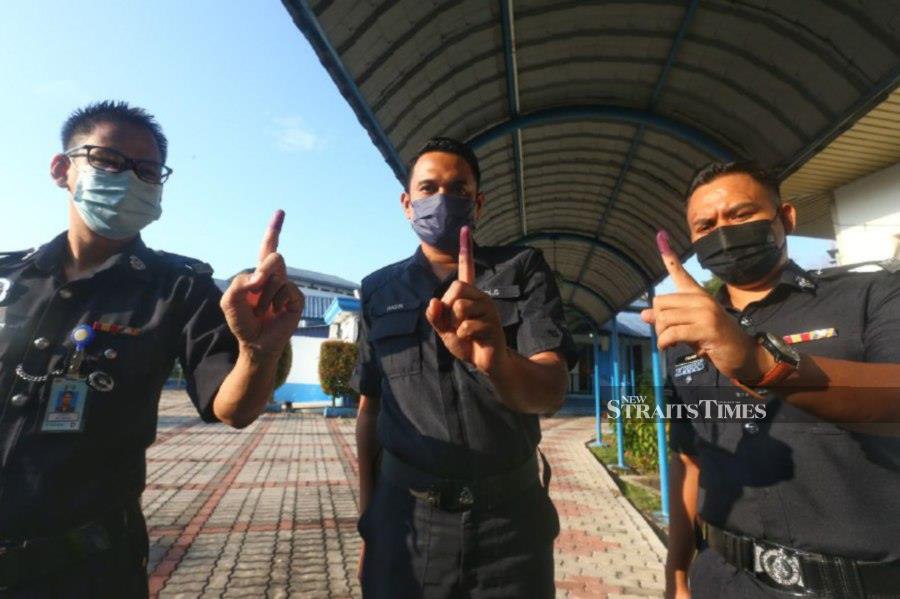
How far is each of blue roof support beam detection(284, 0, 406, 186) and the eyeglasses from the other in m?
1.10

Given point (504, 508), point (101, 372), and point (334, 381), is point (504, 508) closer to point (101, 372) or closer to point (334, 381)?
point (101, 372)

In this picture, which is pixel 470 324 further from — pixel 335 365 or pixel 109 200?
pixel 335 365

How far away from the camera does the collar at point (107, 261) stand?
1800 mm

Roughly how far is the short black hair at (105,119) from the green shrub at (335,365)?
17.4m

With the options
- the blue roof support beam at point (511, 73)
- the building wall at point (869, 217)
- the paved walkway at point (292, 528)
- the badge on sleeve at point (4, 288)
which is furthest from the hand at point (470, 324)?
the building wall at point (869, 217)

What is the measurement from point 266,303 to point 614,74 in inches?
120

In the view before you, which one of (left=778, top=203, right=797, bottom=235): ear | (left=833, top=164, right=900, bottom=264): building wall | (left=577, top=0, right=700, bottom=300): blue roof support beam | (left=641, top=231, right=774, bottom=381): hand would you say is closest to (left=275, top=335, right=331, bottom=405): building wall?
(left=577, top=0, right=700, bottom=300): blue roof support beam

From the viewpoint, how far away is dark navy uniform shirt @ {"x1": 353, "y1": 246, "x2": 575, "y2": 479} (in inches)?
69.1

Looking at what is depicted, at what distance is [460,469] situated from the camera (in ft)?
5.69

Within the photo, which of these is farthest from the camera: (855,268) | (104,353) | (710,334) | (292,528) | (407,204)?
(292,528)

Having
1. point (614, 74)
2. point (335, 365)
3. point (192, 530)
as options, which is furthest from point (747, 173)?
point (335, 365)

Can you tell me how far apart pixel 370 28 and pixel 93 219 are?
70.4 inches

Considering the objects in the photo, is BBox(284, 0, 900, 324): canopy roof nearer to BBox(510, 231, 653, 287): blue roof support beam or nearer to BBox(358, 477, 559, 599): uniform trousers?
BBox(510, 231, 653, 287): blue roof support beam

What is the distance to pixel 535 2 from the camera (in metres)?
3.01
